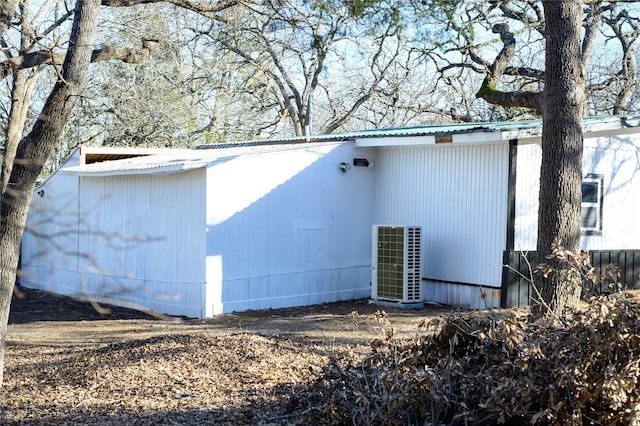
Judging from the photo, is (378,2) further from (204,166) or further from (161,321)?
(161,321)

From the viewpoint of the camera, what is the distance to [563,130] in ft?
27.8

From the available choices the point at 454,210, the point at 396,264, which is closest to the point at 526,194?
the point at 454,210

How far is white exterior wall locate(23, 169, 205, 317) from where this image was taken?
12.8m

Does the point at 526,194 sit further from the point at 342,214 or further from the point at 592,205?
the point at 342,214

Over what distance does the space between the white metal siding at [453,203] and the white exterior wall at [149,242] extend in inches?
145

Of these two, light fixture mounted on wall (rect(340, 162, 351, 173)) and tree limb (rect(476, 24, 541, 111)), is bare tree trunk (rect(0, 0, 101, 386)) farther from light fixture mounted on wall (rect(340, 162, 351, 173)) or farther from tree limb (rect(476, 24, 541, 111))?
light fixture mounted on wall (rect(340, 162, 351, 173))

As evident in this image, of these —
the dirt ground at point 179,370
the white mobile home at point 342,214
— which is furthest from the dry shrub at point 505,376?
the white mobile home at point 342,214

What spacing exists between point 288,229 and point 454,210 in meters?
2.79

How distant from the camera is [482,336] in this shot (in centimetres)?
534

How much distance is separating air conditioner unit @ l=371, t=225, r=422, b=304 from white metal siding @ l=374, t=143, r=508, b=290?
61cm

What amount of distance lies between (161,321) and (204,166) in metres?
2.48

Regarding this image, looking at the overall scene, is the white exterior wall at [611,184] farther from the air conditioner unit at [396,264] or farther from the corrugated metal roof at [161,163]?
the corrugated metal roof at [161,163]

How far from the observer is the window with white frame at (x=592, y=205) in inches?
523

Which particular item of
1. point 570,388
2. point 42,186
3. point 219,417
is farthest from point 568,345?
point 42,186
